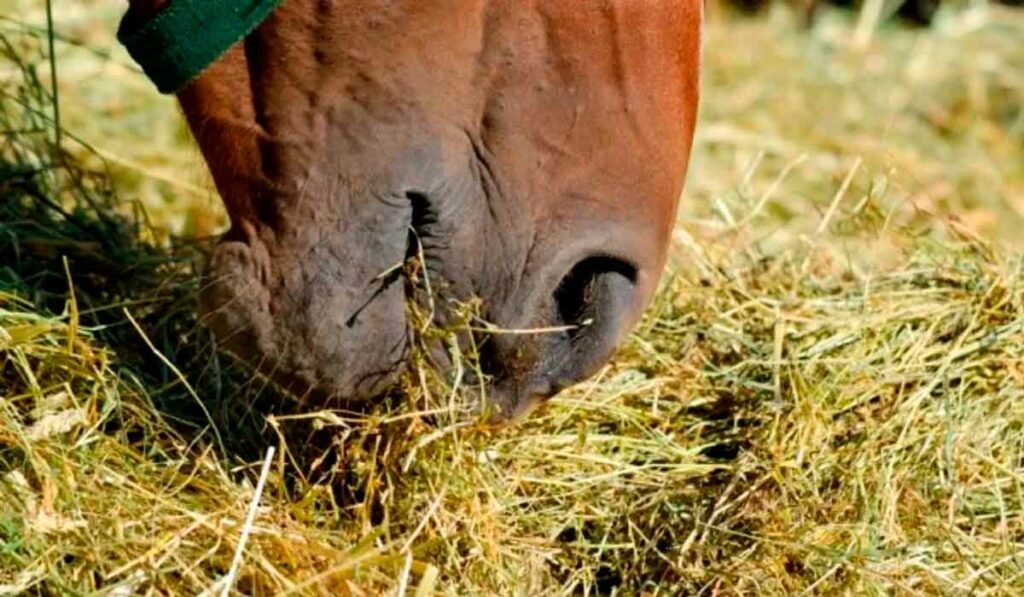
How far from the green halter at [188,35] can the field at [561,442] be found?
0.98 ft

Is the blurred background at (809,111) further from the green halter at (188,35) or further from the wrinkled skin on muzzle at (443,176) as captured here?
the green halter at (188,35)

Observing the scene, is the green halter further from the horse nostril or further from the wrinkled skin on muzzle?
the horse nostril

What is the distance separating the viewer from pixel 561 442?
7.80 ft

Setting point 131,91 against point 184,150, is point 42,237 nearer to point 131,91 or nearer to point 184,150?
point 184,150

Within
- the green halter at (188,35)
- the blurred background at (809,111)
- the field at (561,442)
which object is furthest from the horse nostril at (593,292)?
the blurred background at (809,111)

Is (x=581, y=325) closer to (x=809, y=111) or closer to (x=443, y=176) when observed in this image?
(x=443, y=176)

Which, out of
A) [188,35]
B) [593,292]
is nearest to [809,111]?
[593,292]

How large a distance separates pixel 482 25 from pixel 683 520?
2.33 ft

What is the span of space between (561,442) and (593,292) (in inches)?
17.6

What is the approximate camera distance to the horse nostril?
1.98 m

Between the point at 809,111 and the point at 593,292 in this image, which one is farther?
the point at 809,111

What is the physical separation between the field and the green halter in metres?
0.30

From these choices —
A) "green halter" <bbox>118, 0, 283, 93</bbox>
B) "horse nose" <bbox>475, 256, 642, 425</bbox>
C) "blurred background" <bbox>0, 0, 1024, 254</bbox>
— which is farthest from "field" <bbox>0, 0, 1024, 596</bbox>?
"blurred background" <bbox>0, 0, 1024, 254</bbox>

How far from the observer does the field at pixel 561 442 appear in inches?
79.8
